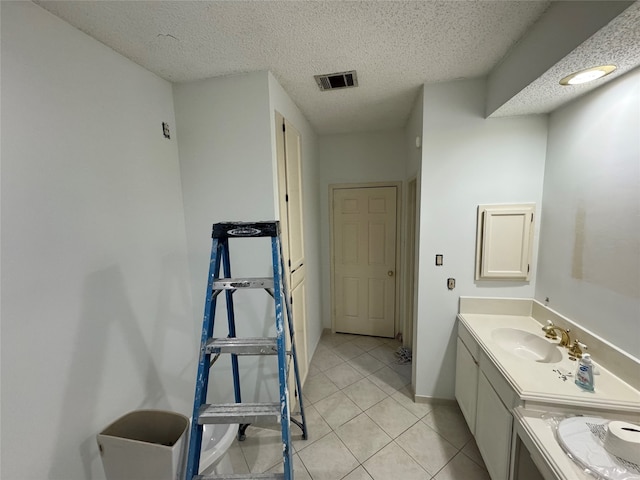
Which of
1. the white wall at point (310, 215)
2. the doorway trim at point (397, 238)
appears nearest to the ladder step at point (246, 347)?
the white wall at point (310, 215)

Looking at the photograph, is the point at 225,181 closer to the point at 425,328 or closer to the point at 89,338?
the point at 89,338

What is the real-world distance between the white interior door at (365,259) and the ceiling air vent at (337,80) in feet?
4.82

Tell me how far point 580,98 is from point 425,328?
1849 mm

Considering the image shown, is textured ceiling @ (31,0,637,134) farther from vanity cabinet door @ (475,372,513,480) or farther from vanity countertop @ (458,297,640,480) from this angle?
A: vanity cabinet door @ (475,372,513,480)

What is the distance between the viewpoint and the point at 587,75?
1.27 metres

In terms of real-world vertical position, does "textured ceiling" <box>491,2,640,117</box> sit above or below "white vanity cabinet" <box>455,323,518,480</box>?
above

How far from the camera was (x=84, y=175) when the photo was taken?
1.25 metres

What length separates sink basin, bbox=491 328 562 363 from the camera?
1.62 m

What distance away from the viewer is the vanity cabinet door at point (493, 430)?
132 cm

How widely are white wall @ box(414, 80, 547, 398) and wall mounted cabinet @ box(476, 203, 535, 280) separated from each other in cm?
6

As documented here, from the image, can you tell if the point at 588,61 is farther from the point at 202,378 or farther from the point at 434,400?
the point at 434,400

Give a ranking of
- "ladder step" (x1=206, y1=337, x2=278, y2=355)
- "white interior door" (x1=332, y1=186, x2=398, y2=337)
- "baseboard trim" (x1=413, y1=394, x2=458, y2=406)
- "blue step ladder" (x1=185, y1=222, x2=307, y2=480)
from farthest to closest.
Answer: "white interior door" (x1=332, y1=186, x2=398, y2=337), "baseboard trim" (x1=413, y1=394, x2=458, y2=406), "ladder step" (x1=206, y1=337, x2=278, y2=355), "blue step ladder" (x1=185, y1=222, x2=307, y2=480)

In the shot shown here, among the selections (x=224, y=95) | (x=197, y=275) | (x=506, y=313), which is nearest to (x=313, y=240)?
(x=197, y=275)

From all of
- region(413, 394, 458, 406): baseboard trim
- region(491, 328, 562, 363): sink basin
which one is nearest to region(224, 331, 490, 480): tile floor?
region(413, 394, 458, 406): baseboard trim
